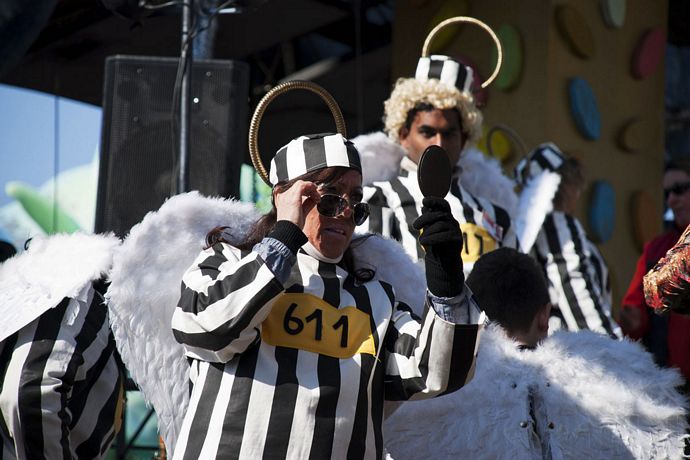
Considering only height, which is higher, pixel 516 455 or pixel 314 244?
pixel 314 244

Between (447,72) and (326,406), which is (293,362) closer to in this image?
(326,406)

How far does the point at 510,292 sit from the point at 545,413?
321 mm

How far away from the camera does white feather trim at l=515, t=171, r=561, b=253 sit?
387cm

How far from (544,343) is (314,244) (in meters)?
0.74

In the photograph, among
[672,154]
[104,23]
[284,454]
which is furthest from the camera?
[672,154]

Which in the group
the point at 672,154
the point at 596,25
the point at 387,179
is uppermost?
the point at 596,25

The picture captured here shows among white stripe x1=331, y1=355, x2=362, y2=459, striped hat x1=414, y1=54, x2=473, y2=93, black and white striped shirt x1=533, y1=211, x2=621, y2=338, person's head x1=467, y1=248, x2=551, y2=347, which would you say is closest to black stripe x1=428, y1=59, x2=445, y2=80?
striped hat x1=414, y1=54, x2=473, y2=93

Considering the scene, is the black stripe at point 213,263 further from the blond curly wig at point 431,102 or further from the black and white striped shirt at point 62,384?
the blond curly wig at point 431,102

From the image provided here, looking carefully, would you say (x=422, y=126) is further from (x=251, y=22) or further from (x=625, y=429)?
(x=251, y=22)

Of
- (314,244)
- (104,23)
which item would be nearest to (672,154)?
(104,23)

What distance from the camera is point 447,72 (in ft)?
12.1

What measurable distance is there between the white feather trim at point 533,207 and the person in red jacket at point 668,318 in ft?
1.80

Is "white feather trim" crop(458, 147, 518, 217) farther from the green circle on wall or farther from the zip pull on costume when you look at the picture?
the green circle on wall

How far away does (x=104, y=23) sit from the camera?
736 cm
